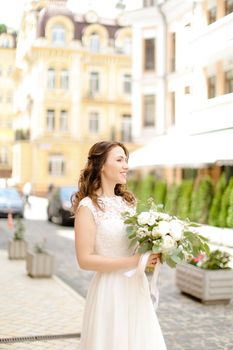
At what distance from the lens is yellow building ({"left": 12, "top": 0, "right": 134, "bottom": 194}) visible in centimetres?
4822

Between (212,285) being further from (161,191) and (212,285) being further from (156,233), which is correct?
(161,191)

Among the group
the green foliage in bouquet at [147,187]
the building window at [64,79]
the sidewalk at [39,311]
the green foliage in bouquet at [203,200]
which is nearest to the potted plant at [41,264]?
the sidewalk at [39,311]

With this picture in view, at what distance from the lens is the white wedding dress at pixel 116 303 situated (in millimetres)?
4059

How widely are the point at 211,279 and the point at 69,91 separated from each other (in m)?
40.8

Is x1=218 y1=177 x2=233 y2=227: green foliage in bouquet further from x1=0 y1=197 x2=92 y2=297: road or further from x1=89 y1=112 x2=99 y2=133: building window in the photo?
x1=89 y1=112 x2=99 y2=133: building window

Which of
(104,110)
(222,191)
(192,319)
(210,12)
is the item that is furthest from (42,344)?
(104,110)

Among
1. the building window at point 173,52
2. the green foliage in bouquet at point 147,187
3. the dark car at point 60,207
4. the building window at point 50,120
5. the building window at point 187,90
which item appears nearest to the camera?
the dark car at point 60,207

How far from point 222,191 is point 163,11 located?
1420cm

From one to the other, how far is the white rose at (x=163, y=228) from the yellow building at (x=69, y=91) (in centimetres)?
4406

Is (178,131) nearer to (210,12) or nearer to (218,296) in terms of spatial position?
(210,12)

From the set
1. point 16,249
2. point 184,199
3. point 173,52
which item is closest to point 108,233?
point 16,249

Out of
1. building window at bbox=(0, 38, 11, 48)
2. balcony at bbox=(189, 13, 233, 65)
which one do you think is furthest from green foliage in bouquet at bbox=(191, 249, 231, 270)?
building window at bbox=(0, 38, 11, 48)

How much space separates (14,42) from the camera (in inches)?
2771

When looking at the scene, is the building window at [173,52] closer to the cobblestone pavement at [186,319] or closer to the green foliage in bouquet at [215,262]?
the cobblestone pavement at [186,319]
